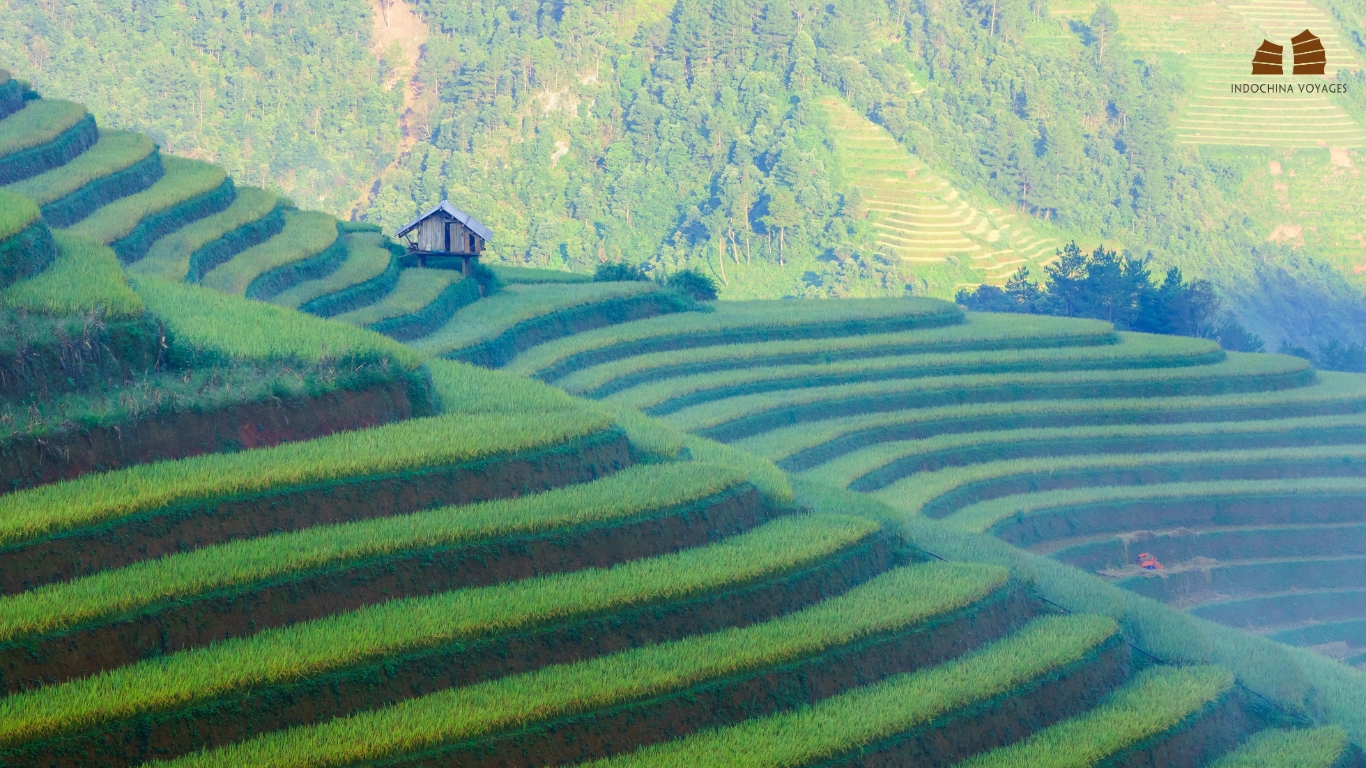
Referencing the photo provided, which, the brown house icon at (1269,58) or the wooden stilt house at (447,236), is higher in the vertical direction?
the brown house icon at (1269,58)

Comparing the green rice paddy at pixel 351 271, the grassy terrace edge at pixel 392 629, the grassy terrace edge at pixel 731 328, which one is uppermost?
the green rice paddy at pixel 351 271

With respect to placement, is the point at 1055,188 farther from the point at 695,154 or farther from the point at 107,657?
the point at 107,657

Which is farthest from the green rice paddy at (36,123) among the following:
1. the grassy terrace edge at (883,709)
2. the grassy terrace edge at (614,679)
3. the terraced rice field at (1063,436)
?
the grassy terrace edge at (883,709)

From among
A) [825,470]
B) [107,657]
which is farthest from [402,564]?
[825,470]

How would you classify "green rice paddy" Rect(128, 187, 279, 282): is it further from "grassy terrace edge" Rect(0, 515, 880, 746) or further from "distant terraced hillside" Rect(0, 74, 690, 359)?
"grassy terrace edge" Rect(0, 515, 880, 746)

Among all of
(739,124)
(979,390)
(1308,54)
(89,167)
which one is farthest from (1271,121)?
(89,167)

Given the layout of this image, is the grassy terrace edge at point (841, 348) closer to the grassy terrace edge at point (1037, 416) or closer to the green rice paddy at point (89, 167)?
the grassy terrace edge at point (1037, 416)

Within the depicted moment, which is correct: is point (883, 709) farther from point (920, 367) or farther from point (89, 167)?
point (89, 167)
